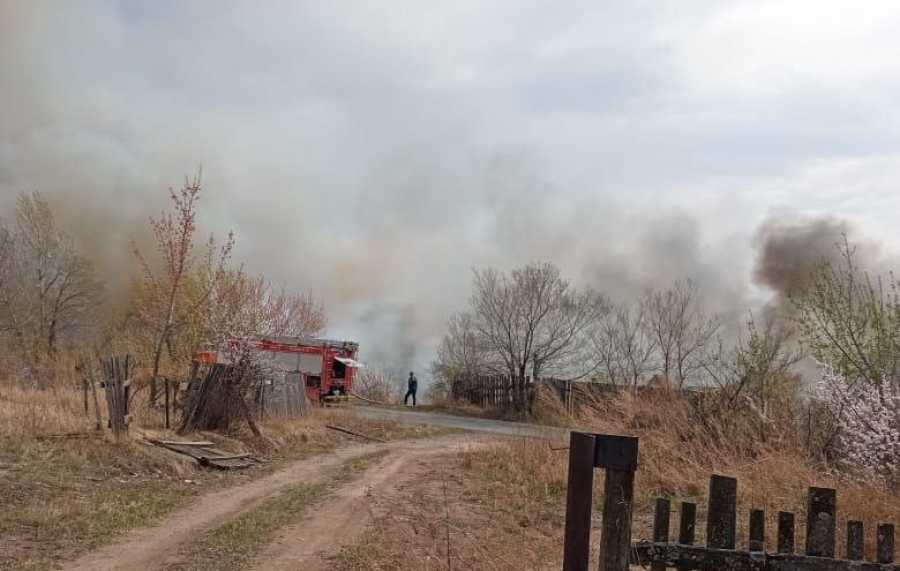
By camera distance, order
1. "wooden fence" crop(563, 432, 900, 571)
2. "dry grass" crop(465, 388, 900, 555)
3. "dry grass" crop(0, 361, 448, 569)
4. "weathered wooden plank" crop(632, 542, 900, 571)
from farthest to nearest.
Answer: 1. "dry grass" crop(0, 361, 448, 569)
2. "dry grass" crop(465, 388, 900, 555)
3. "weathered wooden plank" crop(632, 542, 900, 571)
4. "wooden fence" crop(563, 432, 900, 571)

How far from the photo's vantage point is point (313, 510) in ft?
35.4

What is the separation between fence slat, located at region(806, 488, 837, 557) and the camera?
4.10 meters

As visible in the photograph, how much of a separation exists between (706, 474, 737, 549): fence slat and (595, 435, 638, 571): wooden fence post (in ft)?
1.88

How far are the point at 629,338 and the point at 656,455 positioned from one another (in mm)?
27857

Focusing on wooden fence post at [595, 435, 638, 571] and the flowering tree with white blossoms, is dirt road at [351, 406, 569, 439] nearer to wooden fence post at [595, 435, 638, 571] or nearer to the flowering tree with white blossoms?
the flowering tree with white blossoms

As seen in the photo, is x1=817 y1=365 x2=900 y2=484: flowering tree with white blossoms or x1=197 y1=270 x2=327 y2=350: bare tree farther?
x1=197 y1=270 x2=327 y2=350: bare tree

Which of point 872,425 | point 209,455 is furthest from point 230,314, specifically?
point 872,425

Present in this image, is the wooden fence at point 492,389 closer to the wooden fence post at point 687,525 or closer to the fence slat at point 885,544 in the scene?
the fence slat at point 885,544

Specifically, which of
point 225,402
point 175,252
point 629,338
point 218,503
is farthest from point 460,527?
point 629,338

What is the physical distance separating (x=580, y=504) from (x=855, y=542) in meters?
1.62

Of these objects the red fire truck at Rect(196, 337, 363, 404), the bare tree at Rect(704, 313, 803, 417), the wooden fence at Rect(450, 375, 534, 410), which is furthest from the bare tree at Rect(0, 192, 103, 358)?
the bare tree at Rect(704, 313, 803, 417)

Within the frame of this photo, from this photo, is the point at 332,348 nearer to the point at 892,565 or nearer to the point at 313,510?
the point at 313,510

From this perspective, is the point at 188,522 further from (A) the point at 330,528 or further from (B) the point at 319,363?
(B) the point at 319,363

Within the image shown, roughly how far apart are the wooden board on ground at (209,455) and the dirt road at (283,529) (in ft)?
2.68
